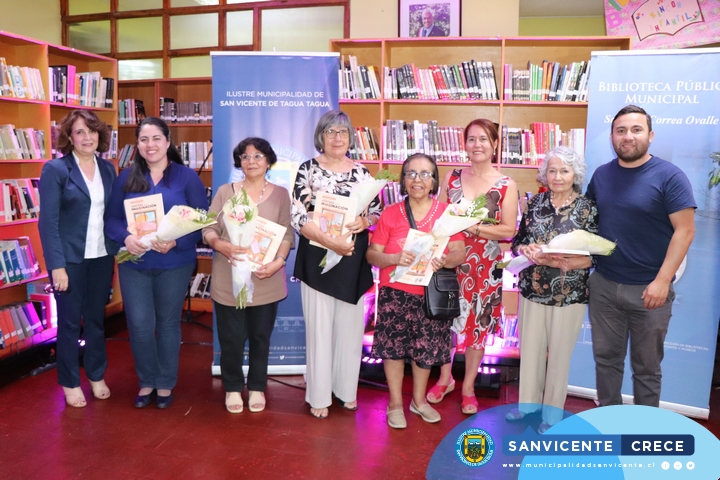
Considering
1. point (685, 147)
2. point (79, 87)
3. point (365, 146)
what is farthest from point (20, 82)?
point (685, 147)

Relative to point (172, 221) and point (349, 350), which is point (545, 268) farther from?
point (172, 221)

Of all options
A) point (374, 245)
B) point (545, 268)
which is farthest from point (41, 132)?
point (545, 268)

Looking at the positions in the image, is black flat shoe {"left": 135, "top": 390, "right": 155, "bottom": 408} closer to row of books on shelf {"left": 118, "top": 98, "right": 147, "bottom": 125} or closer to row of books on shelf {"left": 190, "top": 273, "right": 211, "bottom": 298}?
row of books on shelf {"left": 190, "top": 273, "right": 211, "bottom": 298}

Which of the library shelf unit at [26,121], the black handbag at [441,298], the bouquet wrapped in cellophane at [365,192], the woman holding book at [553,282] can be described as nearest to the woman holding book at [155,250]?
the bouquet wrapped in cellophane at [365,192]

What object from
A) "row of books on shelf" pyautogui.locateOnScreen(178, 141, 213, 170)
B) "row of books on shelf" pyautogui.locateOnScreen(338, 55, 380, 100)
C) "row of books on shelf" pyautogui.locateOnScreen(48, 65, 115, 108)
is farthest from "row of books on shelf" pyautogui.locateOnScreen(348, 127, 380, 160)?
"row of books on shelf" pyautogui.locateOnScreen(48, 65, 115, 108)

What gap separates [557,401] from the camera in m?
3.05

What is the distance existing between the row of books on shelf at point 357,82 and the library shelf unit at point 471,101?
6 cm

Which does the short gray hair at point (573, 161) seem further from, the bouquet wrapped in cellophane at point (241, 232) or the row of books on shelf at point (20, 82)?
the row of books on shelf at point (20, 82)

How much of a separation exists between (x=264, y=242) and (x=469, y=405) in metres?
1.64

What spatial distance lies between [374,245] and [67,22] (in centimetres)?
568

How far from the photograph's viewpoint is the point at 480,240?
339 cm

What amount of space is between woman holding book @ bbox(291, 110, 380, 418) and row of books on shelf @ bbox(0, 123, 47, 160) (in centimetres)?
268

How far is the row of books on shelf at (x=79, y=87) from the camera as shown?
4789 millimetres

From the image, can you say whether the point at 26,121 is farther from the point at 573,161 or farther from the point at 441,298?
the point at 573,161
